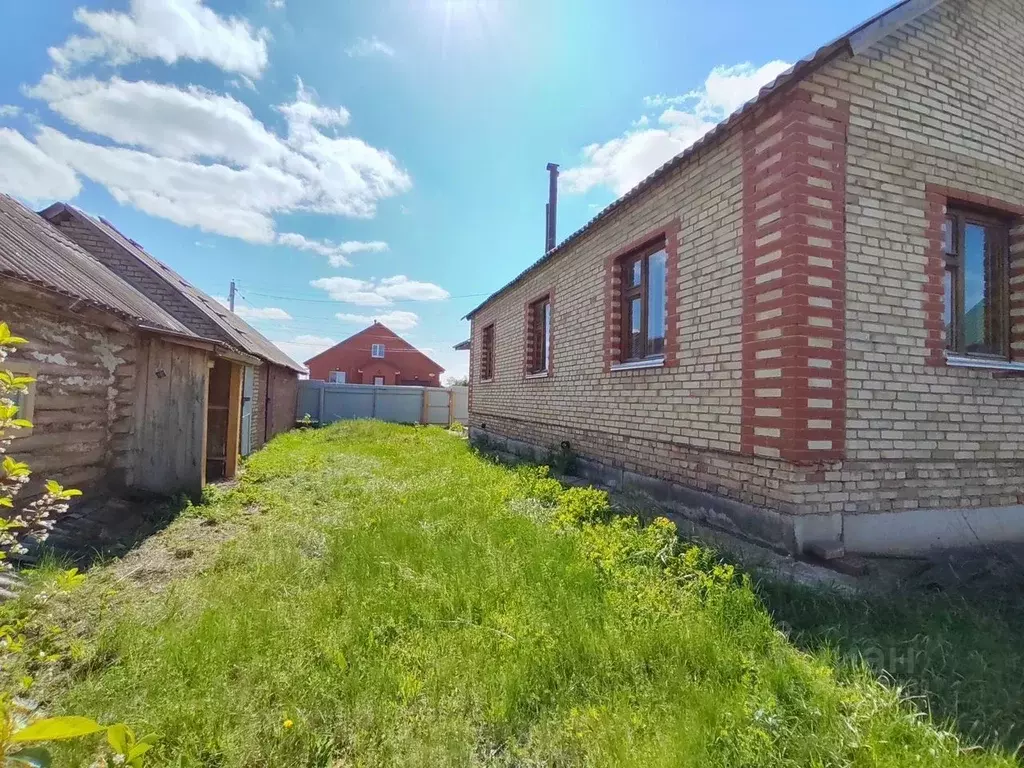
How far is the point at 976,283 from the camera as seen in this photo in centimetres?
487

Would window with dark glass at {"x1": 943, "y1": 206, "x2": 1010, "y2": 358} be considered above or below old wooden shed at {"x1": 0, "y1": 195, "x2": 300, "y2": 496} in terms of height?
above

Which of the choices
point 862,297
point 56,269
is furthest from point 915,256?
point 56,269

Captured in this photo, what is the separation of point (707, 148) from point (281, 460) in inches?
335

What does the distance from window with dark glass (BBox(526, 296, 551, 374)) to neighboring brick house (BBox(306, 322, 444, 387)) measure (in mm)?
27624

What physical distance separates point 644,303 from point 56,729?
6.16 meters

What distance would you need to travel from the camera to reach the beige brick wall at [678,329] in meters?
4.70

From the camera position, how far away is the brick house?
13.2 feet

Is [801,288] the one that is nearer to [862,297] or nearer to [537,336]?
[862,297]

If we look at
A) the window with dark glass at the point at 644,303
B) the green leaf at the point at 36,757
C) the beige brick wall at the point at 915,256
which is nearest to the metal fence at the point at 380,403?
the window with dark glass at the point at 644,303

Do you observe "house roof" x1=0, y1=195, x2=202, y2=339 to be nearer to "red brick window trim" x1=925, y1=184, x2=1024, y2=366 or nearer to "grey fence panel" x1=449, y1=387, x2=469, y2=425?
"red brick window trim" x1=925, y1=184, x2=1024, y2=366

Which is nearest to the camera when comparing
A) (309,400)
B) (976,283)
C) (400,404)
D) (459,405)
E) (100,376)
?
(976,283)

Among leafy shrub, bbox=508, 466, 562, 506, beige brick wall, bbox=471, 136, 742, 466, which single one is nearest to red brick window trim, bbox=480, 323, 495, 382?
beige brick wall, bbox=471, 136, 742, 466

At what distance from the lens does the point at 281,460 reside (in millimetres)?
9609

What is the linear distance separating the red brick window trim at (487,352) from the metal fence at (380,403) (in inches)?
247
